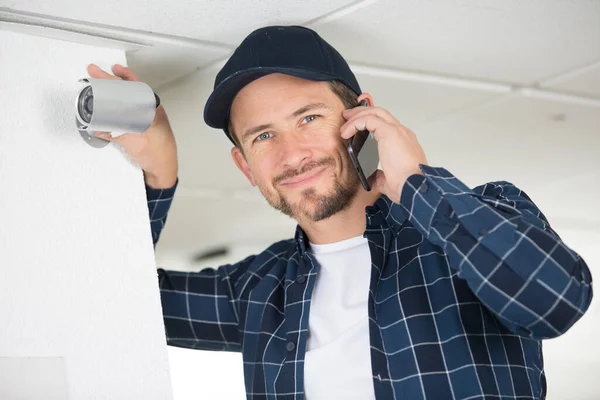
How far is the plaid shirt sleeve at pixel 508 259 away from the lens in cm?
172

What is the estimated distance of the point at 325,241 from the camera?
2.32 metres

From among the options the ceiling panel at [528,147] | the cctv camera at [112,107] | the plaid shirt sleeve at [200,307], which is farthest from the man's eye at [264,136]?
the ceiling panel at [528,147]

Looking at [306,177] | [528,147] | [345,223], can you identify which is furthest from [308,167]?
[528,147]

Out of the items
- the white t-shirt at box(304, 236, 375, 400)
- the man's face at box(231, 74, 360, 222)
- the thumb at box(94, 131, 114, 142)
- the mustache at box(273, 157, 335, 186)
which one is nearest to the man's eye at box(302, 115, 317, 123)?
the man's face at box(231, 74, 360, 222)

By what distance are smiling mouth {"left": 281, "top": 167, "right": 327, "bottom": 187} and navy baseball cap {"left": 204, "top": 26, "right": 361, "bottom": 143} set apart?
0.73ft

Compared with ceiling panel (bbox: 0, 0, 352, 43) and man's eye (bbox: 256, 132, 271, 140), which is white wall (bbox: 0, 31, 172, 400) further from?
man's eye (bbox: 256, 132, 271, 140)

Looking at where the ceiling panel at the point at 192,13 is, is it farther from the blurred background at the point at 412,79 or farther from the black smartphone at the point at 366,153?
the black smartphone at the point at 366,153

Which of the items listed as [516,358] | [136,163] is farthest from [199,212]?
[516,358]

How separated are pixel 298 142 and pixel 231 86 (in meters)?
0.21

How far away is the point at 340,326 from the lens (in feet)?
7.05

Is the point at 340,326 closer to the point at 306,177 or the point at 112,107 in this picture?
the point at 306,177

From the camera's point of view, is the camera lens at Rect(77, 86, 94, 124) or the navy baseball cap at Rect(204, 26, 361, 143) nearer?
the camera lens at Rect(77, 86, 94, 124)

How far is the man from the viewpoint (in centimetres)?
175

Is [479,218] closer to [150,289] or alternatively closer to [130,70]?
[150,289]
